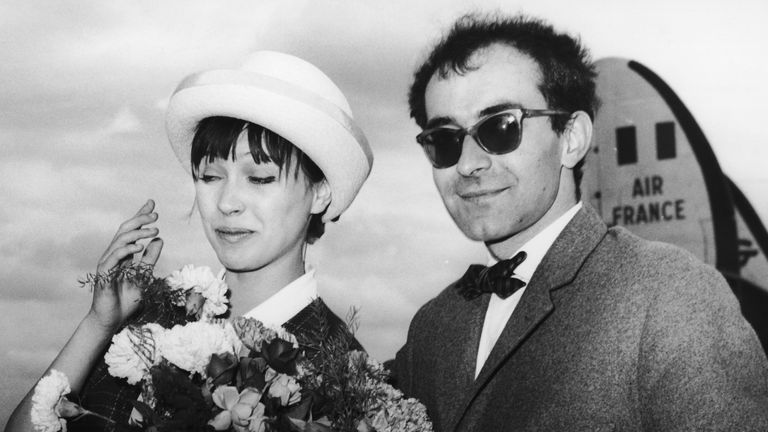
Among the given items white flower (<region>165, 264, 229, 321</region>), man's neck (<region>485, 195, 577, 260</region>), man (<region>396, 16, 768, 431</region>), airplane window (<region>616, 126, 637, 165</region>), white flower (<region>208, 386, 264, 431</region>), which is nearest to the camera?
white flower (<region>208, 386, 264, 431</region>)

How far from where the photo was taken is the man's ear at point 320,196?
110 inches

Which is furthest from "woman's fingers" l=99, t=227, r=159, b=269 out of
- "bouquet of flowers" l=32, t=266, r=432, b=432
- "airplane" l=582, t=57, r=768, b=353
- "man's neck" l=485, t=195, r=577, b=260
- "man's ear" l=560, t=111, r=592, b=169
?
"airplane" l=582, t=57, r=768, b=353

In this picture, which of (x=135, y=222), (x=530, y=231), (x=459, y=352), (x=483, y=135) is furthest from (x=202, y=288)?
(x=530, y=231)

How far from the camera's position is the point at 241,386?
1814mm

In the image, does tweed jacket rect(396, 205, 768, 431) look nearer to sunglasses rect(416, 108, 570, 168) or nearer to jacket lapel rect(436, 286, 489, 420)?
jacket lapel rect(436, 286, 489, 420)

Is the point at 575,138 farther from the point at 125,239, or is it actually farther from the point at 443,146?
the point at 125,239

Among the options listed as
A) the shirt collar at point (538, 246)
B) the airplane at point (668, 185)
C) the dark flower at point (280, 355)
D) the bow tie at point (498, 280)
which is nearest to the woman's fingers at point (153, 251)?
the dark flower at point (280, 355)

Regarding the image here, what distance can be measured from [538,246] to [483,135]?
44cm

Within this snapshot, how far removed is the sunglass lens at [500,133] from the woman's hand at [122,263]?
1.16m

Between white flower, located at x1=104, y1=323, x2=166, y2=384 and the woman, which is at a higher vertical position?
the woman

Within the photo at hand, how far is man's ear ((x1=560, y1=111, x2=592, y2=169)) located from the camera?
282cm

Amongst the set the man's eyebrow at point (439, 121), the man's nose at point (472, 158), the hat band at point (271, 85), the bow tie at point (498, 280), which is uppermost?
the hat band at point (271, 85)

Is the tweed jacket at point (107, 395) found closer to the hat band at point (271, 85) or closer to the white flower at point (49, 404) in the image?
the white flower at point (49, 404)

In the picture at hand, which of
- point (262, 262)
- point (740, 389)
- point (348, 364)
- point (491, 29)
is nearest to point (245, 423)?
point (348, 364)
